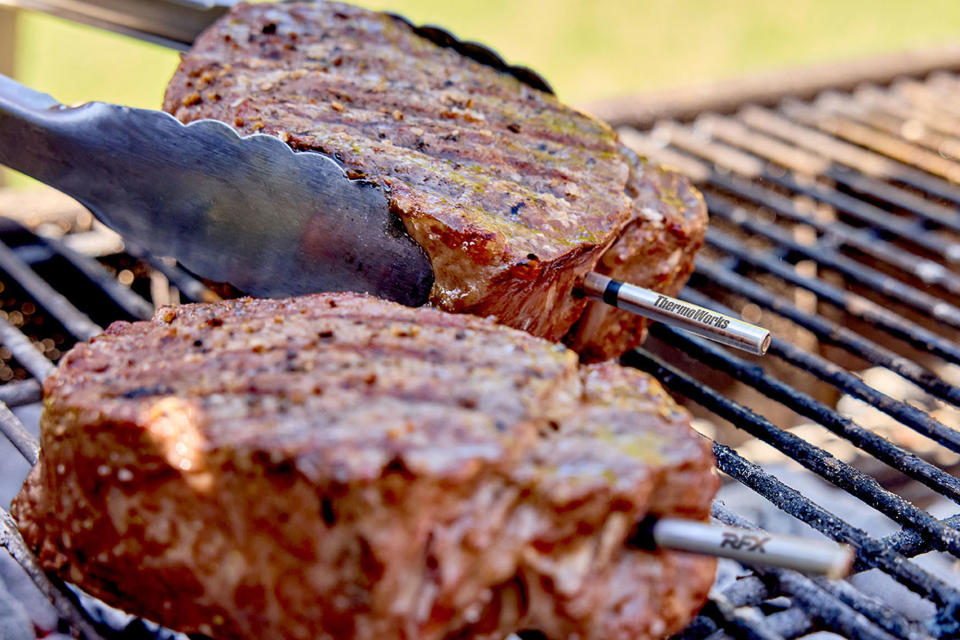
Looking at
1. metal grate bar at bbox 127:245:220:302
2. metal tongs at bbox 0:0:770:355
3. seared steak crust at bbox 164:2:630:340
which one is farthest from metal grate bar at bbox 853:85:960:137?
metal grate bar at bbox 127:245:220:302

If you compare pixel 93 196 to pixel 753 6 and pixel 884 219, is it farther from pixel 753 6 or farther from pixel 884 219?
pixel 753 6

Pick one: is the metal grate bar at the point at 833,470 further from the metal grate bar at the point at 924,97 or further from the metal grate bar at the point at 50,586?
the metal grate bar at the point at 924,97

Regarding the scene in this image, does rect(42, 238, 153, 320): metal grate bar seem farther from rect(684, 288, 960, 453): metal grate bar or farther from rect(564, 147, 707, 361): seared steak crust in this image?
rect(684, 288, 960, 453): metal grate bar

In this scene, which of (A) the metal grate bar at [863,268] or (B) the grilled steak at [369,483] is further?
(A) the metal grate bar at [863,268]

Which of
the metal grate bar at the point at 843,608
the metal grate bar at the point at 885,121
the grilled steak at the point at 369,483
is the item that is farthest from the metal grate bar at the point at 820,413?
the metal grate bar at the point at 885,121

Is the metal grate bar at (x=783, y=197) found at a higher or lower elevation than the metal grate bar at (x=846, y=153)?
lower

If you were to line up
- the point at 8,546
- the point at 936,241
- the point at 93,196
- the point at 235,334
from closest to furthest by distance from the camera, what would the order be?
the point at 235,334
the point at 8,546
the point at 93,196
the point at 936,241

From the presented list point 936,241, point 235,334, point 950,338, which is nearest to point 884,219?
point 936,241

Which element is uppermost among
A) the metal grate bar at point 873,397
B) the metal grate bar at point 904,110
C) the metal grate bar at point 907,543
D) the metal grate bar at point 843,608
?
the metal grate bar at point 904,110
